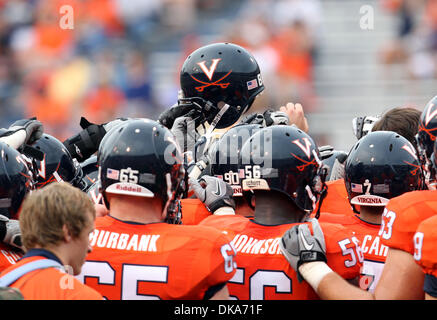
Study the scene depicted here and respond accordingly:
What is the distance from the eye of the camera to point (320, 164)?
13.6 feet

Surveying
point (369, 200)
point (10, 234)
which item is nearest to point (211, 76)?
point (369, 200)

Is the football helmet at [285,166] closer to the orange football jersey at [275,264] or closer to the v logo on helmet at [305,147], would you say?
the v logo on helmet at [305,147]

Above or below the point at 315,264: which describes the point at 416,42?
above

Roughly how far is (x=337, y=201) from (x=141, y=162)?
2060mm

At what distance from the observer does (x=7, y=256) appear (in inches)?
154

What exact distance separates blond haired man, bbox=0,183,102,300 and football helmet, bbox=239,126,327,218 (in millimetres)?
1167

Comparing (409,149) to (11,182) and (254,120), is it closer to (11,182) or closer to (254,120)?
(254,120)

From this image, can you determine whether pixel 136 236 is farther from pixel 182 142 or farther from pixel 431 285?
pixel 182 142

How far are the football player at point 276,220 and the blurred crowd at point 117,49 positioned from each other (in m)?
6.63

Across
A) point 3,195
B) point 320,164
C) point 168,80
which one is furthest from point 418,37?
point 3,195

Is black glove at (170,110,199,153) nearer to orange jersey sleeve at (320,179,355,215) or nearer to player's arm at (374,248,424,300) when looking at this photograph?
orange jersey sleeve at (320,179,355,215)

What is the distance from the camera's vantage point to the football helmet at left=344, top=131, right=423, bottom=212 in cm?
435

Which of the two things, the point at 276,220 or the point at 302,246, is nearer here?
the point at 302,246
